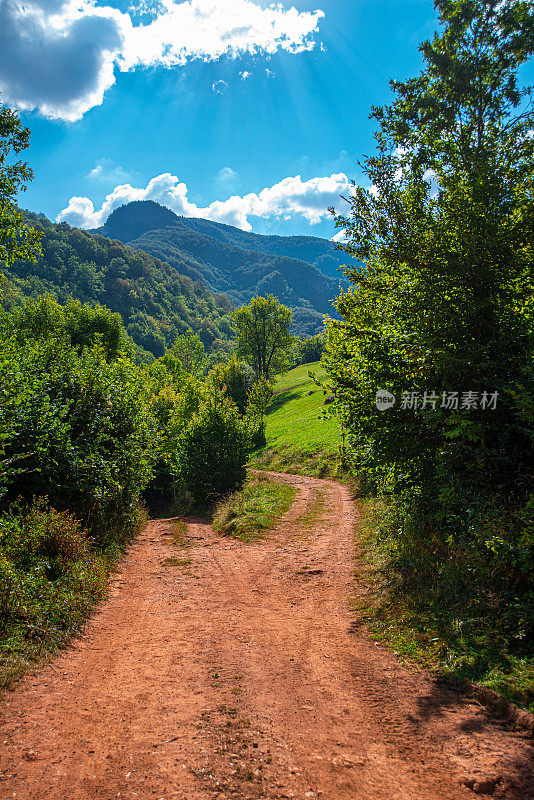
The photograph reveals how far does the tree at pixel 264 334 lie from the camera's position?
64.7 meters

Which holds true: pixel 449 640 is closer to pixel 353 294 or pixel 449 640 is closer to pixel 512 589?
→ pixel 512 589

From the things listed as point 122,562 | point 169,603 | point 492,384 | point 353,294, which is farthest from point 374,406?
point 122,562

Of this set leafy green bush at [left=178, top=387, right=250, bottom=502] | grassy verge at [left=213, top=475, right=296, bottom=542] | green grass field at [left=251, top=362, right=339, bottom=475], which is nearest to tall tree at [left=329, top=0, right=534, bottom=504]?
grassy verge at [left=213, top=475, right=296, bottom=542]

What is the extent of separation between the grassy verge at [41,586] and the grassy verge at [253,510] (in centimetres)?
627

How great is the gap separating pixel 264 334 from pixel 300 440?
31.8 meters

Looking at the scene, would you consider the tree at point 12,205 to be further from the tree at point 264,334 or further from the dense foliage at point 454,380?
the tree at point 264,334

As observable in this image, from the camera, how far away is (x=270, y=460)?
3678cm

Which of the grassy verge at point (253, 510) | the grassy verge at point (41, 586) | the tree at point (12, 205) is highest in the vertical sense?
the tree at point (12, 205)

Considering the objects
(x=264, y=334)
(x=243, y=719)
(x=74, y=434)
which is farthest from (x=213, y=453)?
(x=264, y=334)

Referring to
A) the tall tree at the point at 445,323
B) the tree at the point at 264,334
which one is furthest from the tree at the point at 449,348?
the tree at the point at 264,334

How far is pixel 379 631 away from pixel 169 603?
15.3 feet

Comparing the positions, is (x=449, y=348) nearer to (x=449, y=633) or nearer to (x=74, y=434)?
(x=449, y=633)

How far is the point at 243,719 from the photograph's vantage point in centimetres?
470

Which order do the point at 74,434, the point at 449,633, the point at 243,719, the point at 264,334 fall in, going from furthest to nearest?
the point at 264,334 → the point at 74,434 → the point at 449,633 → the point at 243,719
